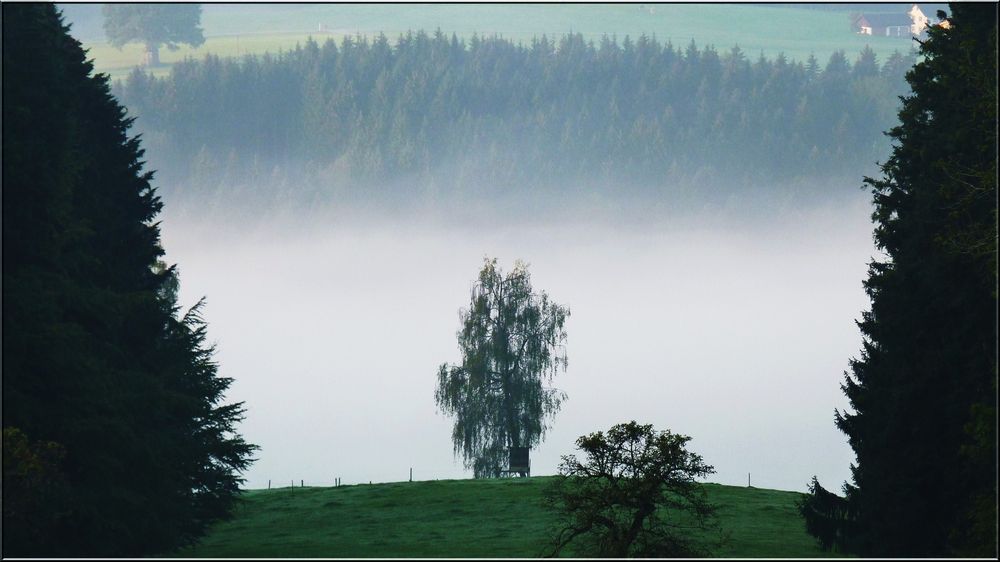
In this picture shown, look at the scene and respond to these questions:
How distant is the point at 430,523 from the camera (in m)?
63.4

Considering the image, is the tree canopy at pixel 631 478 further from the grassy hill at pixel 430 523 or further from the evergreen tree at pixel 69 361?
the evergreen tree at pixel 69 361

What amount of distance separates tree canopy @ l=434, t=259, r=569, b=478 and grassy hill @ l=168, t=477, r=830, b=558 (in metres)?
9.62

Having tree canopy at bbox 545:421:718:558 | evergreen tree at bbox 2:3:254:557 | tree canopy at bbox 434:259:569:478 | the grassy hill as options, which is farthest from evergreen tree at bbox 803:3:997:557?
tree canopy at bbox 434:259:569:478

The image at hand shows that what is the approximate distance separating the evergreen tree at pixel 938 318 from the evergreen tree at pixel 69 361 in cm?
1998

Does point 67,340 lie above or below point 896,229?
below

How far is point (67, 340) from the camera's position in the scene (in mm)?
39469

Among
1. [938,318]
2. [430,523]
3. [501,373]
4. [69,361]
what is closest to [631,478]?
[938,318]

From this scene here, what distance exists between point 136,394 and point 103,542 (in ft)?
16.4

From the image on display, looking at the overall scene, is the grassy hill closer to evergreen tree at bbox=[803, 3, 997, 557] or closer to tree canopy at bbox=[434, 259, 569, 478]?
evergreen tree at bbox=[803, 3, 997, 557]

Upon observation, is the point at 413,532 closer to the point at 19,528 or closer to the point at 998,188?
the point at 19,528

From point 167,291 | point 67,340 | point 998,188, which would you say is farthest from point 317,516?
point 998,188

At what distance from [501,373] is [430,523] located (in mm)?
25836

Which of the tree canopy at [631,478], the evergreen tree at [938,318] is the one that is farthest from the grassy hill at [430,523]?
the evergreen tree at [938,318]

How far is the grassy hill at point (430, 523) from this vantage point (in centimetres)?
5122
